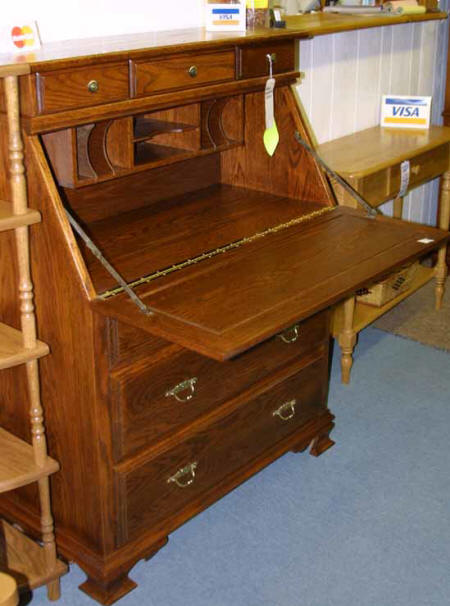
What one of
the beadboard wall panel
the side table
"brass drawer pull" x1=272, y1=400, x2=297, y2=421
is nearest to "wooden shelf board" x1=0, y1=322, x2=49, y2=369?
"brass drawer pull" x1=272, y1=400, x2=297, y2=421

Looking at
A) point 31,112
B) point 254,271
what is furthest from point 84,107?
point 254,271

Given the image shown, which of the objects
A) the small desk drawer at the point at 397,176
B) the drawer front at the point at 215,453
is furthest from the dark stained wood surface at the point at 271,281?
the small desk drawer at the point at 397,176

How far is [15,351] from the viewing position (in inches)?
74.3

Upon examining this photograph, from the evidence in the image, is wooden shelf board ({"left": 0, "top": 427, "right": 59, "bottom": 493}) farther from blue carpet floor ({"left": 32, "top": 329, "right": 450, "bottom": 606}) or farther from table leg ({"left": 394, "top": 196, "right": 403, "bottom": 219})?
table leg ({"left": 394, "top": 196, "right": 403, "bottom": 219})

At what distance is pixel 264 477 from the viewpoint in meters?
2.65

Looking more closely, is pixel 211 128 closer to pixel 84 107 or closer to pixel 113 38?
pixel 113 38

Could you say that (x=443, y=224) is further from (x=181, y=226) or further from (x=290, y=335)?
(x=181, y=226)

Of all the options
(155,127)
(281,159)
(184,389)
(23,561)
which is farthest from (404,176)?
(23,561)

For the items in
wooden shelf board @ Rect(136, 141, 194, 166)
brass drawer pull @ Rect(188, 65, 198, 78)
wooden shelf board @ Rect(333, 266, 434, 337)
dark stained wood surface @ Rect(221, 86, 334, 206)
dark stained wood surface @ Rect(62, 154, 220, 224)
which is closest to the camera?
brass drawer pull @ Rect(188, 65, 198, 78)

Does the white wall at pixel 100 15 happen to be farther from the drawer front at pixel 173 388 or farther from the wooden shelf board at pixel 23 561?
the wooden shelf board at pixel 23 561

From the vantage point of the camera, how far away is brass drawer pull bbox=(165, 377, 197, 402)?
208cm

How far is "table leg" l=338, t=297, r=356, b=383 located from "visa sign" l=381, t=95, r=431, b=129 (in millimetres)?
1042

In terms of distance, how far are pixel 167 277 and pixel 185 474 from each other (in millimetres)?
583

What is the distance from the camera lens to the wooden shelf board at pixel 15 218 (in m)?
1.73
